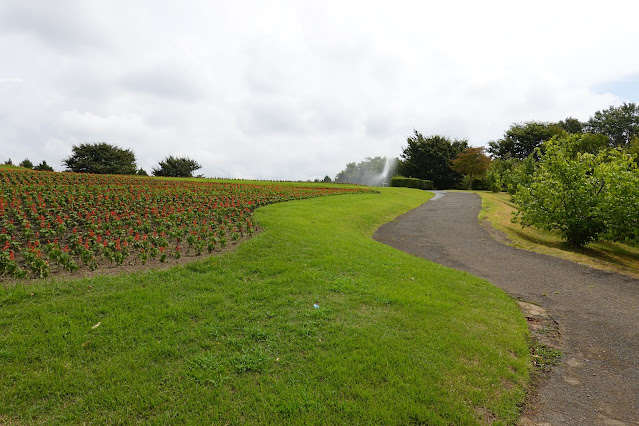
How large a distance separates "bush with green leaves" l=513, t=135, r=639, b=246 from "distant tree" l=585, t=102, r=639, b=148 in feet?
225

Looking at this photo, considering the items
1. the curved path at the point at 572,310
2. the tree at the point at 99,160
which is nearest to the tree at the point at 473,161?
the curved path at the point at 572,310

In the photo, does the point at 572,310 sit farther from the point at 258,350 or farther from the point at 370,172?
the point at 370,172

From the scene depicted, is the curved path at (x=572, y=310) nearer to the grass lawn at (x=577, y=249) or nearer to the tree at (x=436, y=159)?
the grass lawn at (x=577, y=249)

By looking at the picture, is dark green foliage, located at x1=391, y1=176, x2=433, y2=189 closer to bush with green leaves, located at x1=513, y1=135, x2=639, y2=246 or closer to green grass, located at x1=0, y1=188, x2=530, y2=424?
bush with green leaves, located at x1=513, y1=135, x2=639, y2=246

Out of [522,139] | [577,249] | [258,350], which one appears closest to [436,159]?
[522,139]

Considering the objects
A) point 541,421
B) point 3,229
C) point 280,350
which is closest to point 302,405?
point 280,350

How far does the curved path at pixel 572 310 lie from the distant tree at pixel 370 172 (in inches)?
2045

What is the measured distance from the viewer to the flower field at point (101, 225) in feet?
24.3

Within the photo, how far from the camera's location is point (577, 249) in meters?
13.3

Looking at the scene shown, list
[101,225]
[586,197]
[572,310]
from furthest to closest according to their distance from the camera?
[586,197]
[101,225]
[572,310]

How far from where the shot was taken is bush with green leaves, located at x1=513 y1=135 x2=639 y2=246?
11.7 metres

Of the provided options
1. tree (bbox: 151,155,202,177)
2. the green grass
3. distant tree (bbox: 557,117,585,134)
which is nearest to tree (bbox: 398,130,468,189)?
distant tree (bbox: 557,117,585,134)

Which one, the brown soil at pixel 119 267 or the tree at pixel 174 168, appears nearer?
the brown soil at pixel 119 267

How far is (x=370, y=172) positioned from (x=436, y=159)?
71.5 feet
